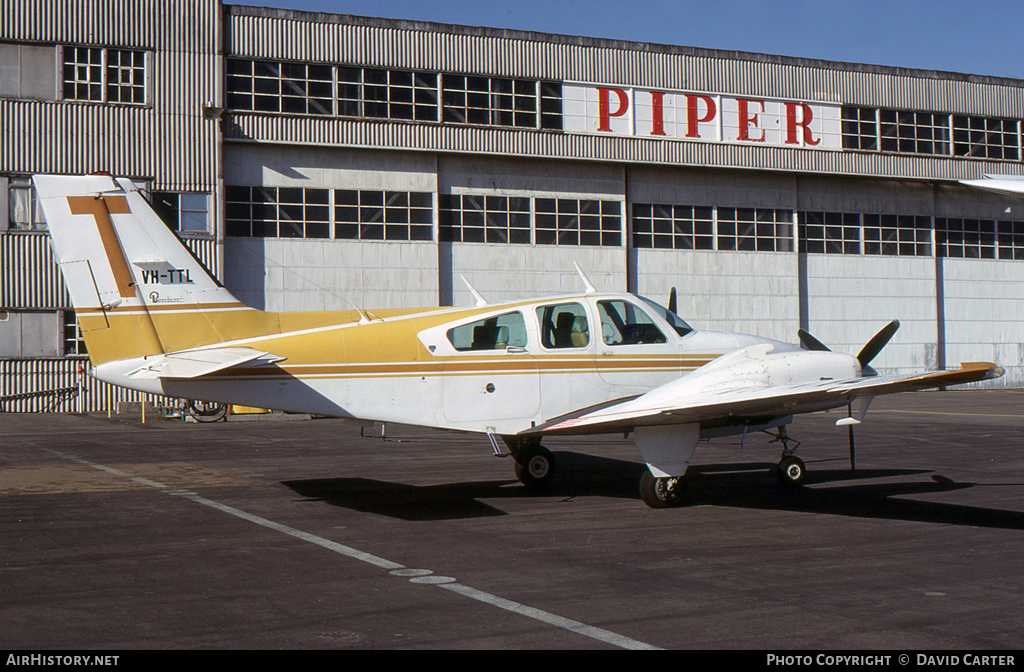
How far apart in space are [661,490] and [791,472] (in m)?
2.74

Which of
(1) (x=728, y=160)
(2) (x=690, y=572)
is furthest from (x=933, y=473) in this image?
(1) (x=728, y=160)

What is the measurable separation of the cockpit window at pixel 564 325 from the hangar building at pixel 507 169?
25.4 metres

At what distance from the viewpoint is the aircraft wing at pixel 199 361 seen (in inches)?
423

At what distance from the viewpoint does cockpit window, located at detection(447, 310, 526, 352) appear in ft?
39.7

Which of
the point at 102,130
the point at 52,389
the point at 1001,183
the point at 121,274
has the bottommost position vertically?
the point at 52,389

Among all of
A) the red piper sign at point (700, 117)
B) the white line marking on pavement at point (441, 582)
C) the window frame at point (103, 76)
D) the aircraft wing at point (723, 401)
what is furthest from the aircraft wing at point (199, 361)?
the red piper sign at point (700, 117)

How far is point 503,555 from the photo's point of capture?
8930 millimetres

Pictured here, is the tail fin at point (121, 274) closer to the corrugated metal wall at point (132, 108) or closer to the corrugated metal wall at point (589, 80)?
the corrugated metal wall at point (132, 108)

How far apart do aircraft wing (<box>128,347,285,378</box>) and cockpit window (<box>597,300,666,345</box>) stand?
4.22 meters

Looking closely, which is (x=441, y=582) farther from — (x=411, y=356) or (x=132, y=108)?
(x=132, y=108)

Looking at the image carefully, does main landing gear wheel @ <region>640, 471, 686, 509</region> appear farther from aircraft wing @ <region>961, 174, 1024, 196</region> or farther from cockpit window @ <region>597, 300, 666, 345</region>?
aircraft wing @ <region>961, 174, 1024, 196</region>

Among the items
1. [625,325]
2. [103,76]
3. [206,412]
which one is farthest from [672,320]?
[103,76]

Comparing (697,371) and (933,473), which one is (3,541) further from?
(933,473)
